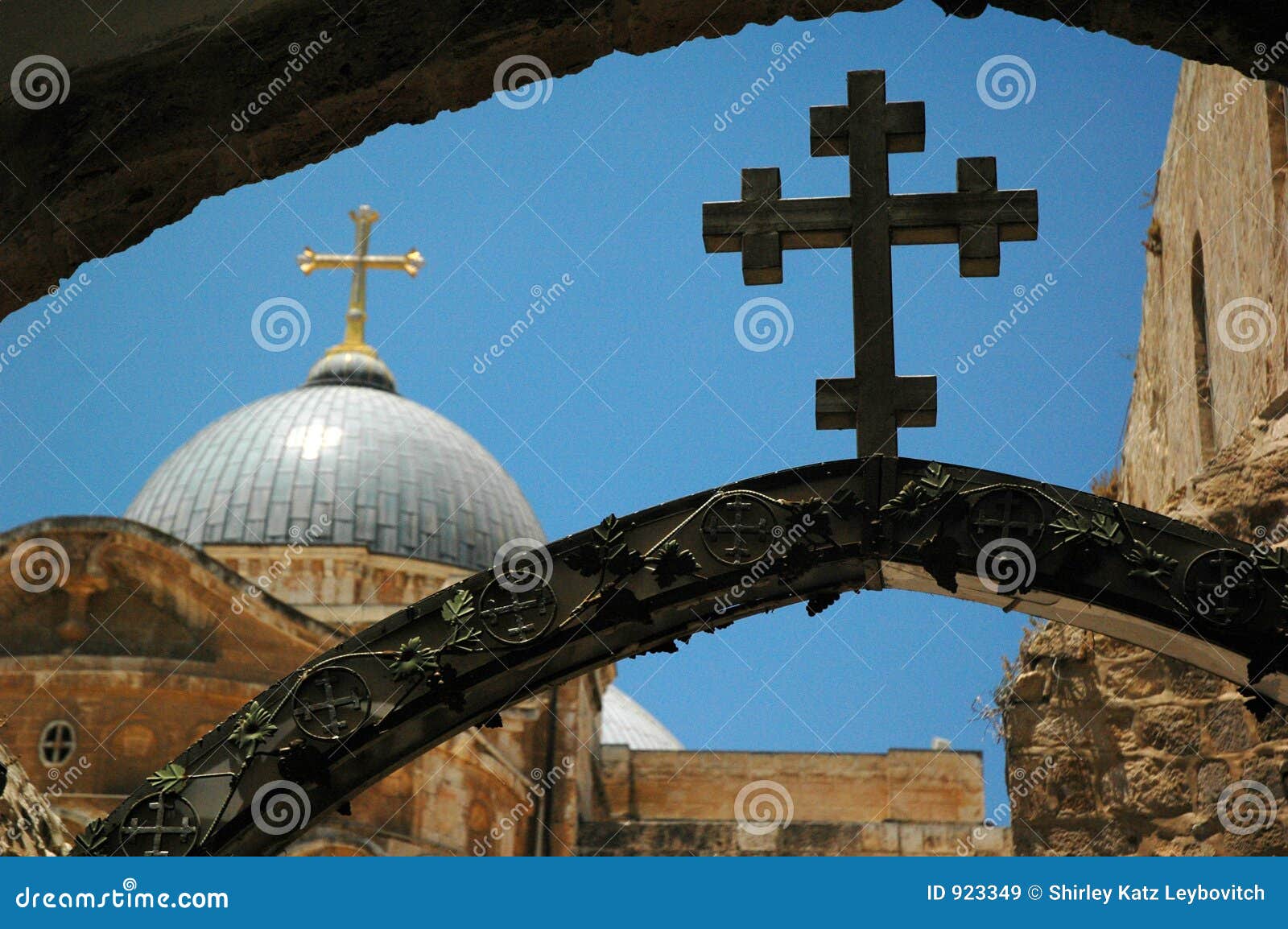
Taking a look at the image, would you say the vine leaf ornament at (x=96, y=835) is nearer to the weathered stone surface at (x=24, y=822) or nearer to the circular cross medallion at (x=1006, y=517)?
the weathered stone surface at (x=24, y=822)

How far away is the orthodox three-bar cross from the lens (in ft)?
17.8

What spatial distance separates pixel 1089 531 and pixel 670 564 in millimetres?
1072

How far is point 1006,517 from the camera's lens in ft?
15.9

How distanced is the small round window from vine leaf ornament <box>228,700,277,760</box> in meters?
20.0

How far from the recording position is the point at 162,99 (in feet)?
16.8

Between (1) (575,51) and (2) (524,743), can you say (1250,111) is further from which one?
(2) (524,743)

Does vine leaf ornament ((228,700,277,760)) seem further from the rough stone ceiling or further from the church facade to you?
the church facade

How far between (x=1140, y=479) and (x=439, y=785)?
12.8 meters

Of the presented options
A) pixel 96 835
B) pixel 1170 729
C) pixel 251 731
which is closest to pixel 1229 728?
pixel 1170 729

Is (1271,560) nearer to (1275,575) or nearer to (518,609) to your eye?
(1275,575)

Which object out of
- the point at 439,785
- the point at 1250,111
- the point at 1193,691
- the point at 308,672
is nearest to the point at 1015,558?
the point at 308,672


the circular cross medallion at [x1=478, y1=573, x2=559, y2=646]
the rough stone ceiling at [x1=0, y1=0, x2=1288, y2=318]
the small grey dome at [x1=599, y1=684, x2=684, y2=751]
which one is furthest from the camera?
the small grey dome at [x1=599, y1=684, x2=684, y2=751]

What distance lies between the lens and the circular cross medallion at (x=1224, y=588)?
4711 mm

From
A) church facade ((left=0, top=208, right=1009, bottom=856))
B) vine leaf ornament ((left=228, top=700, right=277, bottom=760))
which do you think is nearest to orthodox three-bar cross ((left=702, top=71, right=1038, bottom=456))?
vine leaf ornament ((left=228, top=700, right=277, bottom=760))
